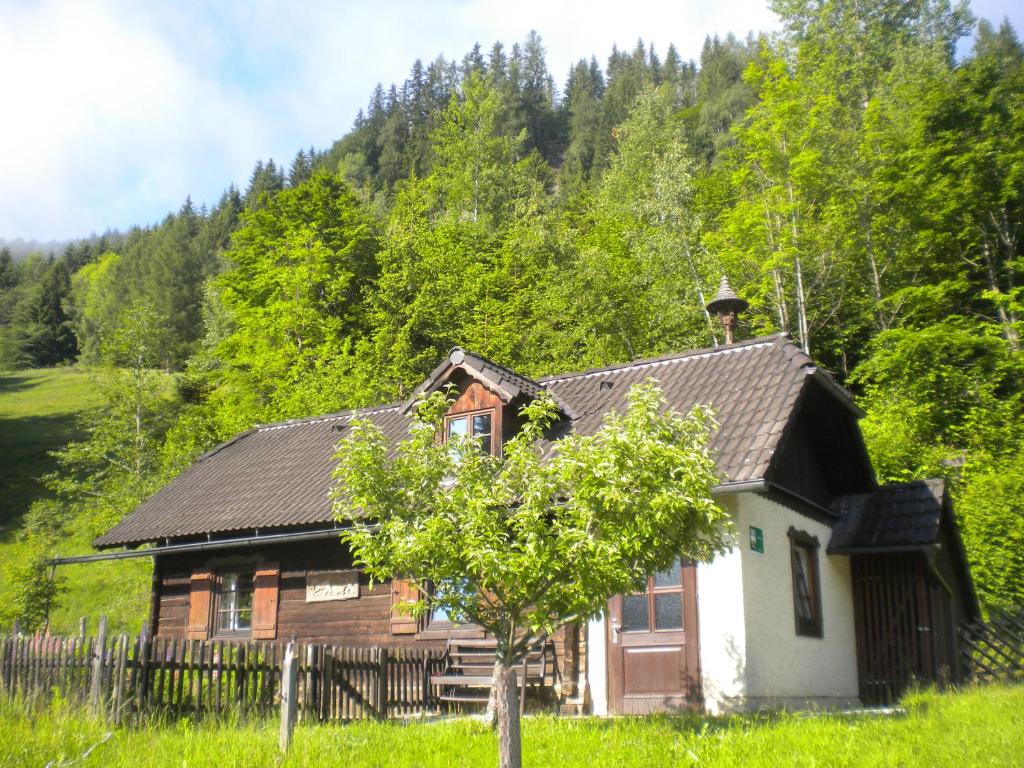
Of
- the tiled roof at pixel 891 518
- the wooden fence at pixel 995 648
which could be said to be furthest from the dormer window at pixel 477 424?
the wooden fence at pixel 995 648

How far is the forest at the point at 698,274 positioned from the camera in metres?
23.1

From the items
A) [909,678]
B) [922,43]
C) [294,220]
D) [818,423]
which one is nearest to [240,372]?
[294,220]

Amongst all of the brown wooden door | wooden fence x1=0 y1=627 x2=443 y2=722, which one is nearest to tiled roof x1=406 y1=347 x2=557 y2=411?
the brown wooden door

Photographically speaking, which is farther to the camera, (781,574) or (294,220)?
(294,220)

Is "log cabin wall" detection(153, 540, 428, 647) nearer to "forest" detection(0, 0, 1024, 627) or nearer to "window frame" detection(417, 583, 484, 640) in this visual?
"window frame" detection(417, 583, 484, 640)

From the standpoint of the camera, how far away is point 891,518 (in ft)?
49.3

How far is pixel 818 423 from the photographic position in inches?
624

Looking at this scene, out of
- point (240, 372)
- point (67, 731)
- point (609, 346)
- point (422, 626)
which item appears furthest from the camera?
point (240, 372)

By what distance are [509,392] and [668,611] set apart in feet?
14.5

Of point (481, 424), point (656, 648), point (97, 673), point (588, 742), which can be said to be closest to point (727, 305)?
point (481, 424)

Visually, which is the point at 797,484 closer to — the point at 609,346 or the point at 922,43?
the point at 609,346

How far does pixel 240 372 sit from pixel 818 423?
966 inches

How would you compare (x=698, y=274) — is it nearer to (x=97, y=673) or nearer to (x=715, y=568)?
(x=715, y=568)

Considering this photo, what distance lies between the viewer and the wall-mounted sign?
12289 mm
